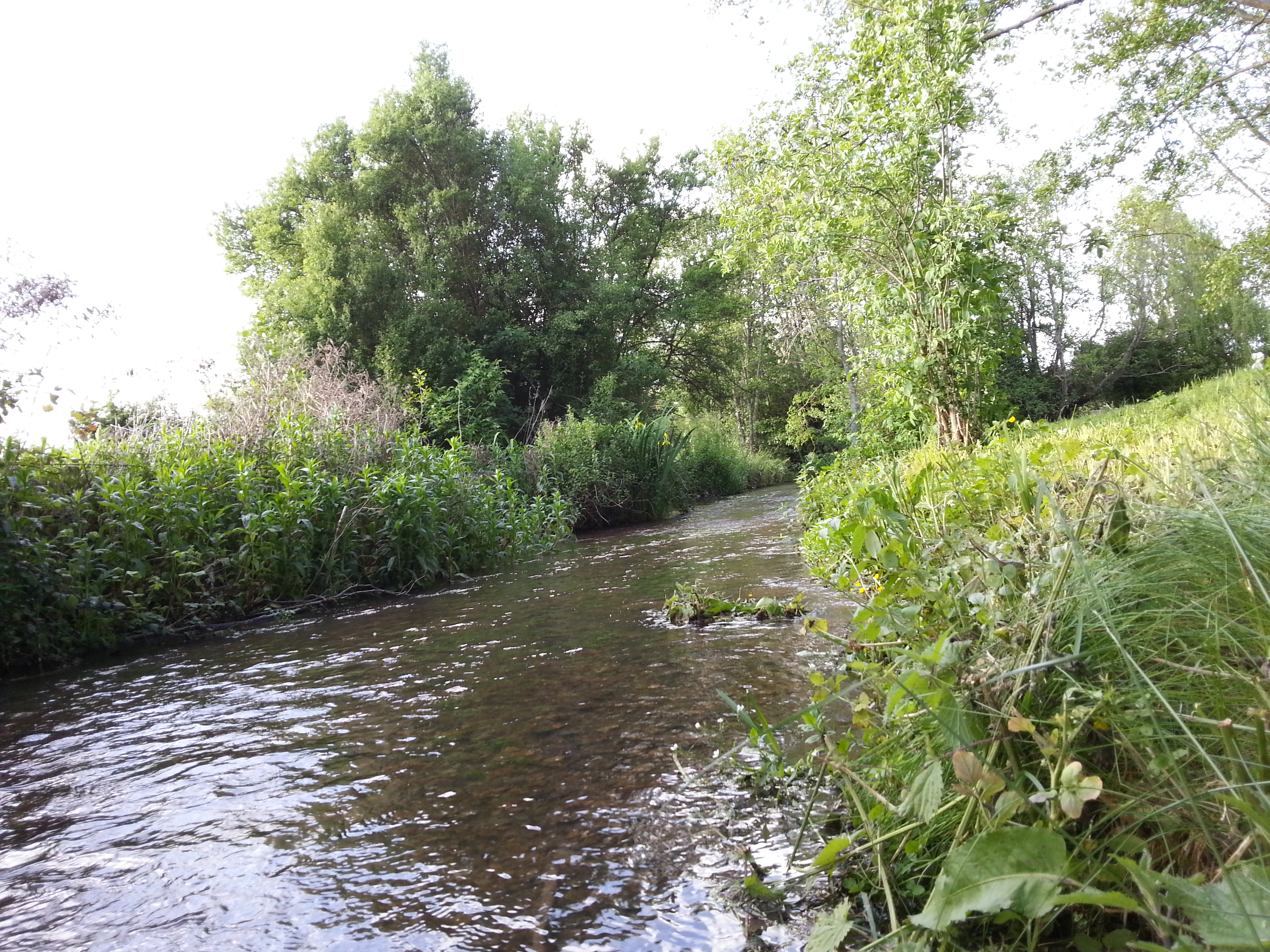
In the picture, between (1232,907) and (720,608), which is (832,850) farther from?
(720,608)

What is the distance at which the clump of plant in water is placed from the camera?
4203mm

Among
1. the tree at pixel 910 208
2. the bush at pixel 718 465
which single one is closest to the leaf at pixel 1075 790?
the tree at pixel 910 208

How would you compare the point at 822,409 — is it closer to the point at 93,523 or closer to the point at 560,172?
the point at 560,172

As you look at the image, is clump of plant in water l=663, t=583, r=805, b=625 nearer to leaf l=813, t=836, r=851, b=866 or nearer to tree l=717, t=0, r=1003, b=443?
leaf l=813, t=836, r=851, b=866

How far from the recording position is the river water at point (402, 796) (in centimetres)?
165

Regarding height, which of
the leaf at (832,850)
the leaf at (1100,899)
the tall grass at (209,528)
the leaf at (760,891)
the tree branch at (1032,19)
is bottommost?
the leaf at (760,891)

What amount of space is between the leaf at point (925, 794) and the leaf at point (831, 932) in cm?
21

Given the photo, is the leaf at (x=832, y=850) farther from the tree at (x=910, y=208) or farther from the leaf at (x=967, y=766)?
the tree at (x=910, y=208)

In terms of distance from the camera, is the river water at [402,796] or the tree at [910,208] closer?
the river water at [402,796]

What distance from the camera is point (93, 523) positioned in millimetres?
5430

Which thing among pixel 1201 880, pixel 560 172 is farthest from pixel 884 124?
pixel 560 172

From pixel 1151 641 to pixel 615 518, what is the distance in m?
12.6

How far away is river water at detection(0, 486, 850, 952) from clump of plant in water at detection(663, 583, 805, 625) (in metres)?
0.12

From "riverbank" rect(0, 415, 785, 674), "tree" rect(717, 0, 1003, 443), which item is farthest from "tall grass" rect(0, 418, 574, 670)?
"tree" rect(717, 0, 1003, 443)
